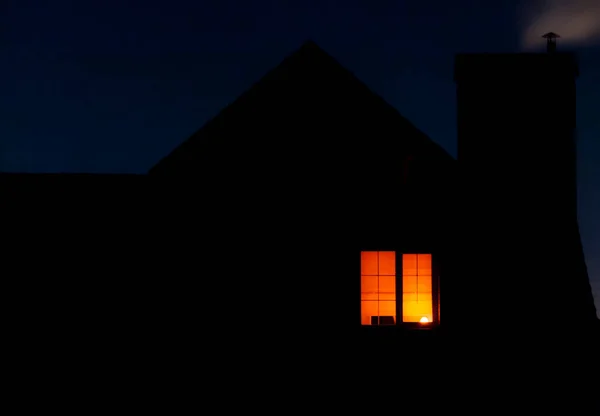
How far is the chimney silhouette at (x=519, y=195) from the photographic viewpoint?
275 inches

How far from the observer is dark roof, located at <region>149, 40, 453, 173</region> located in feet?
23.1

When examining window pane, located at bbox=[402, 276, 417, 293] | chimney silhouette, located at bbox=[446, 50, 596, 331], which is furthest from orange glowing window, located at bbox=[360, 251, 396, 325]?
chimney silhouette, located at bbox=[446, 50, 596, 331]

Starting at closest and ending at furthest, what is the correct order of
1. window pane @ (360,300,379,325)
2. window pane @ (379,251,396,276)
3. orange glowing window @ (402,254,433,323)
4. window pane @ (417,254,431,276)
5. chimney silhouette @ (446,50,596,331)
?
chimney silhouette @ (446,50,596,331) < window pane @ (417,254,431,276) < orange glowing window @ (402,254,433,323) < window pane @ (379,251,396,276) < window pane @ (360,300,379,325)

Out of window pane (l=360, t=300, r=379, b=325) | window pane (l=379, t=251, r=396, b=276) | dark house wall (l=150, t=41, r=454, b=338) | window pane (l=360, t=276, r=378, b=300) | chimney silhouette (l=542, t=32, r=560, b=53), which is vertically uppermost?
chimney silhouette (l=542, t=32, r=560, b=53)

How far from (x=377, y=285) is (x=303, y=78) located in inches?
150

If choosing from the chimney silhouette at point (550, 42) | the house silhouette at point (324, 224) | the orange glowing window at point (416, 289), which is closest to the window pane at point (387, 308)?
the orange glowing window at point (416, 289)

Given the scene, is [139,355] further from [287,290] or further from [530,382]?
[530,382]

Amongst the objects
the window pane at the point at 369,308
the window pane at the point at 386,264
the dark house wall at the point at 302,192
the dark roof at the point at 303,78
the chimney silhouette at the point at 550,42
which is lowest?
the window pane at the point at 369,308

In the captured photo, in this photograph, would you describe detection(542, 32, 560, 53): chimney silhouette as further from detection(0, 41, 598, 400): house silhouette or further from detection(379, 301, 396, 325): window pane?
detection(379, 301, 396, 325): window pane

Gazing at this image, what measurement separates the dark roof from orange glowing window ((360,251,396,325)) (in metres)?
2.27

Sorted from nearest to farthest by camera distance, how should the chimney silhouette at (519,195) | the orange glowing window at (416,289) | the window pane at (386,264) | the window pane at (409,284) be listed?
the chimney silhouette at (519,195) < the orange glowing window at (416,289) < the window pane at (409,284) < the window pane at (386,264)

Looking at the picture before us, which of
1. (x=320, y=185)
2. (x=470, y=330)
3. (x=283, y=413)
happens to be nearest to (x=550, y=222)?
(x=470, y=330)

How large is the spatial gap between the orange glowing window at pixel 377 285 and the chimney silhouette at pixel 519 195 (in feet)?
4.62

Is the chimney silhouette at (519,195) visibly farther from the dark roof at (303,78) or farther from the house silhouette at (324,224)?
the dark roof at (303,78)
